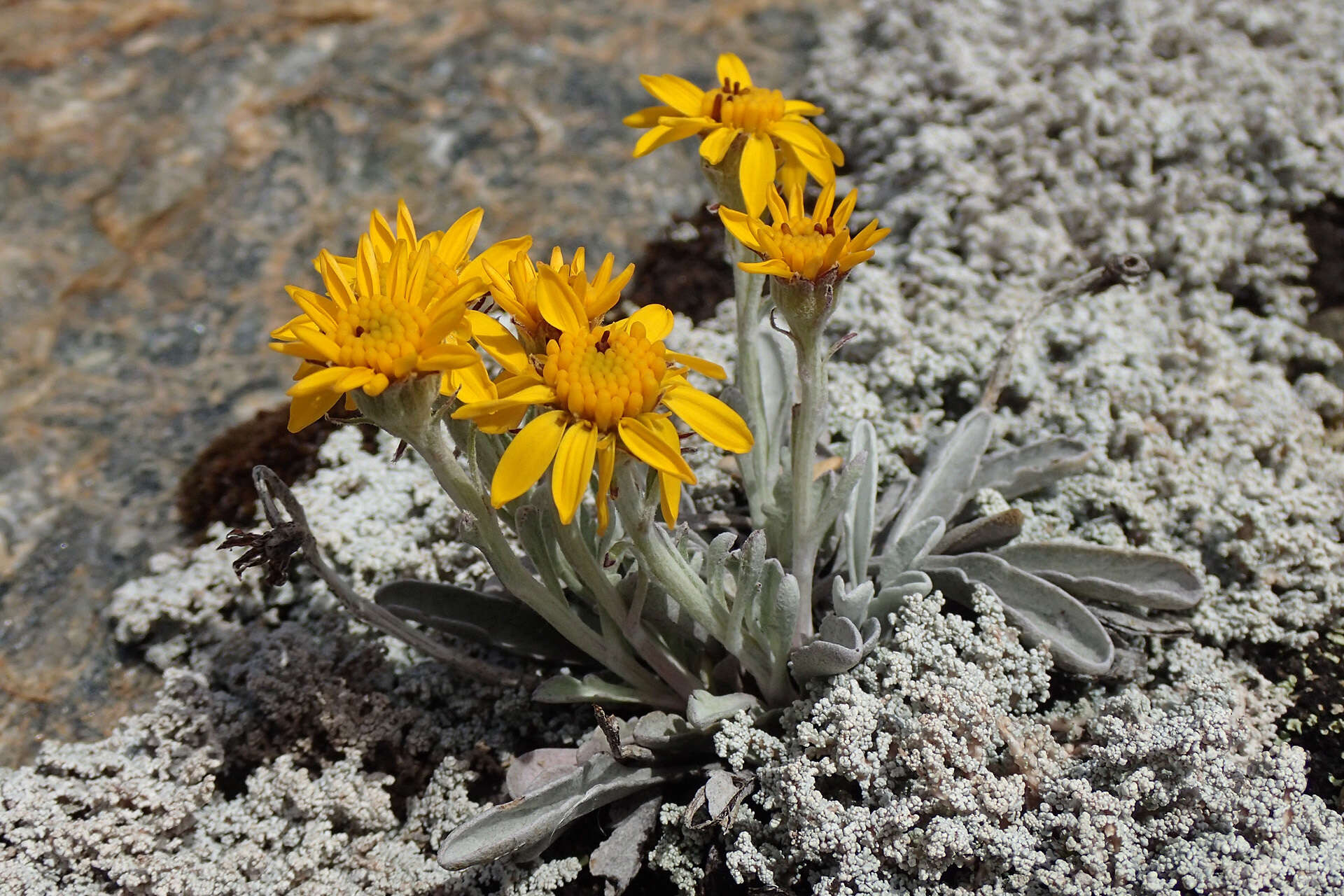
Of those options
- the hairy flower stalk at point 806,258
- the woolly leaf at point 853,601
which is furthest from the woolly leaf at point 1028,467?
the hairy flower stalk at point 806,258

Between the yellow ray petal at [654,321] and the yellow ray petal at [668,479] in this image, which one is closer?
the yellow ray petal at [668,479]

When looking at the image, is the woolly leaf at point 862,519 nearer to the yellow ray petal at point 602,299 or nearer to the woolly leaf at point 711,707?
the woolly leaf at point 711,707

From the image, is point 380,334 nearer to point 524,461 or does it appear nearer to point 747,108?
point 524,461

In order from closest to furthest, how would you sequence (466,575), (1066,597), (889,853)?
(889,853) → (1066,597) → (466,575)

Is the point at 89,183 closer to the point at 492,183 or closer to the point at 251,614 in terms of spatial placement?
the point at 492,183

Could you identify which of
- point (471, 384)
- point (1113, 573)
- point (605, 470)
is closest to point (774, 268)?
point (605, 470)

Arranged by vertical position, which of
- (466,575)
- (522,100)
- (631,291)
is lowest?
(466,575)

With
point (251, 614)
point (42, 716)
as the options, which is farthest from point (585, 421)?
point (42, 716)
